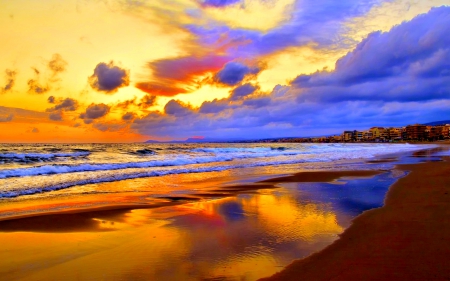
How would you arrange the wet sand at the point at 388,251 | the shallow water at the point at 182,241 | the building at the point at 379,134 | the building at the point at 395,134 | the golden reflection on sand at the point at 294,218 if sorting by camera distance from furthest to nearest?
the building at the point at 379,134 < the building at the point at 395,134 < the golden reflection on sand at the point at 294,218 < the shallow water at the point at 182,241 < the wet sand at the point at 388,251

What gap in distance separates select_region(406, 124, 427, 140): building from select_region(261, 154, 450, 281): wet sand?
189483mm

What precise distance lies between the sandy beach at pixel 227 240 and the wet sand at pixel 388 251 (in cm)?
1

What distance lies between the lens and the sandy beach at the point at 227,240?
13.4 feet

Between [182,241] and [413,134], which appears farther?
[413,134]

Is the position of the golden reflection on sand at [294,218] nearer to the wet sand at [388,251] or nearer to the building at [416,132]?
the wet sand at [388,251]

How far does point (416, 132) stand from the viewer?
555 ft

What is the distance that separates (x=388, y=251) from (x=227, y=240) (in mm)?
2681

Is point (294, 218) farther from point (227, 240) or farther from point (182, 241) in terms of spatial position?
point (182, 241)

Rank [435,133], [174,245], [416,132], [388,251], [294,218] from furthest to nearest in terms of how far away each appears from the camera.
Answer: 1. [416,132]
2. [435,133]
3. [294,218]
4. [174,245]
5. [388,251]

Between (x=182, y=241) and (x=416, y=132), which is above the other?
(x=416, y=132)

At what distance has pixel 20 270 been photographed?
432 centimetres

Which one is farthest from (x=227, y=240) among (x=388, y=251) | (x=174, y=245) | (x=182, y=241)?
(x=388, y=251)

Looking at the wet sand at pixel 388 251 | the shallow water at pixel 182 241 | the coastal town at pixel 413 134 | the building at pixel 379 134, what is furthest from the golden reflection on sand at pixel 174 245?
the building at pixel 379 134

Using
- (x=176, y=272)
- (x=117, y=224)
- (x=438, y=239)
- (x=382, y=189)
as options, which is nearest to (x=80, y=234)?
(x=117, y=224)
